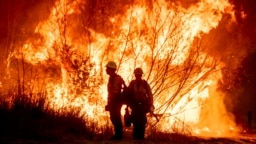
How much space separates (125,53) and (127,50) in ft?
0.38

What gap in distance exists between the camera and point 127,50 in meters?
15.5

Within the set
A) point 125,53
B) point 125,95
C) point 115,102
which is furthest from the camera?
point 125,53

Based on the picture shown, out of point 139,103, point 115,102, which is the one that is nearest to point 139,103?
point 139,103

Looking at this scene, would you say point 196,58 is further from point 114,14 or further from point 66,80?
point 66,80

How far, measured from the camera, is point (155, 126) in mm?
14648

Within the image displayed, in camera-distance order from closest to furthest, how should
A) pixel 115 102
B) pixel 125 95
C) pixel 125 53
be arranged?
pixel 115 102 → pixel 125 95 → pixel 125 53

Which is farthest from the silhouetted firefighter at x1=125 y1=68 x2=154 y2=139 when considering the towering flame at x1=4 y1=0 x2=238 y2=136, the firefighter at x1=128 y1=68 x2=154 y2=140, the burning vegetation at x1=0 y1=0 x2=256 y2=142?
the towering flame at x1=4 y1=0 x2=238 y2=136

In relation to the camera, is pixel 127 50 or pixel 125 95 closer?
pixel 125 95

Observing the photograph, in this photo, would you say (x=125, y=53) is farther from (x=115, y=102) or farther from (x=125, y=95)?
(x=115, y=102)

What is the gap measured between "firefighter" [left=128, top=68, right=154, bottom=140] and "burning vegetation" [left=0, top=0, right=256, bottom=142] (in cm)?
202

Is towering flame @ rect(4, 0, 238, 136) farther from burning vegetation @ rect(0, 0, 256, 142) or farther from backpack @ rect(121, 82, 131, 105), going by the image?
backpack @ rect(121, 82, 131, 105)

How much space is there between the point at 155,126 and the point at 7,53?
23.1 feet

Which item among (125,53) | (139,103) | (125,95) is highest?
(125,53)

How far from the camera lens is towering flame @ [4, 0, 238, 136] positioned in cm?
1498
